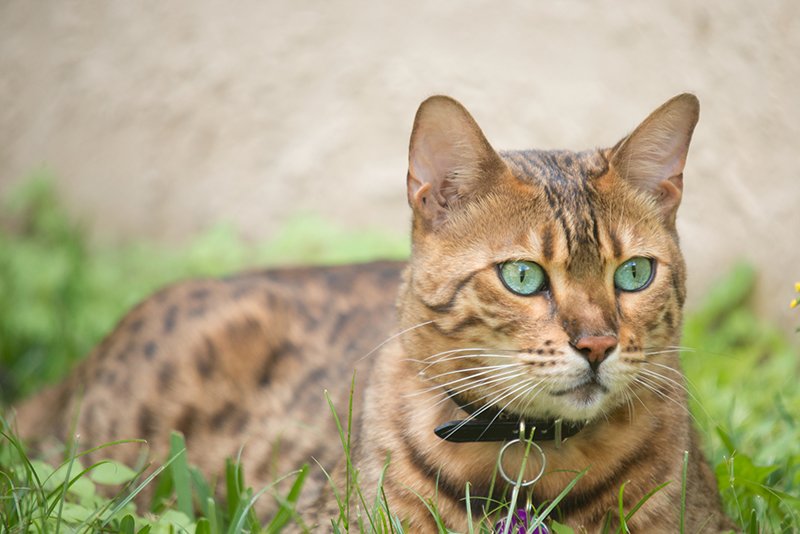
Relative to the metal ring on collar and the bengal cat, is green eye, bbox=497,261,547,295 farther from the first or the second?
the metal ring on collar

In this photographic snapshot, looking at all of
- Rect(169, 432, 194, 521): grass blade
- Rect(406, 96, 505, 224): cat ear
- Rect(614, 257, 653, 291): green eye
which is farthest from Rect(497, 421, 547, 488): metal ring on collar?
Rect(169, 432, 194, 521): grass blade

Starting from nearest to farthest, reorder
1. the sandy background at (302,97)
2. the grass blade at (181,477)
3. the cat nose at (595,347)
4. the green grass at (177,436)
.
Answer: the cat nose at (595,347) < the green grass at (177,436) < the grass blade at (181,477) < the sandy background at (302,97)

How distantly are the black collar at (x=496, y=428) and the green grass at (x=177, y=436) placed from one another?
0.21 meters

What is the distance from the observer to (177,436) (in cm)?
303

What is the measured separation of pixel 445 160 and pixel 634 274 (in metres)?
0.63

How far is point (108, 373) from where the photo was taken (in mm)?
3859

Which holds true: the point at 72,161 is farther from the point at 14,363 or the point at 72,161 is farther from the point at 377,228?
the point at 377,228

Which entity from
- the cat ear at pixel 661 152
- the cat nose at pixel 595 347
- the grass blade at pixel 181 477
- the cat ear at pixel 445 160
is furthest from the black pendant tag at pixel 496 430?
the grass blade at pixel 181 477

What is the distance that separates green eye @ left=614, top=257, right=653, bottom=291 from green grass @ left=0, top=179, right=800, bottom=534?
0.79 feet

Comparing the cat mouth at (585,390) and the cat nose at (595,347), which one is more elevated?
the cat nose at (595,347)

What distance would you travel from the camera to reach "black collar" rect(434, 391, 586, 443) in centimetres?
260

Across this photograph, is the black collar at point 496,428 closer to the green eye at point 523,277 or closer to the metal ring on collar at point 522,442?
the metal ring on collar at point 522,442

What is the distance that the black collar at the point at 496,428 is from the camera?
260 cm

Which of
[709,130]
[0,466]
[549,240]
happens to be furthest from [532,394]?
[709,130]
